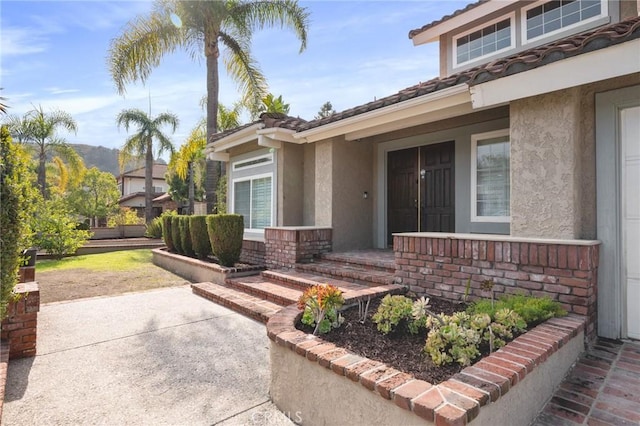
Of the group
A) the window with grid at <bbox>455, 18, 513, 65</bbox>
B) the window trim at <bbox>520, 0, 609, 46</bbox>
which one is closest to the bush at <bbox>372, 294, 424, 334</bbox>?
the window trim at <bbox>520, 0, 609, 46</bbox>

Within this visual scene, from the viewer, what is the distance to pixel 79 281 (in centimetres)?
955

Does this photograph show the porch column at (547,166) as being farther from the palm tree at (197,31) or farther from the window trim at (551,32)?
the palm tree at (197,31)

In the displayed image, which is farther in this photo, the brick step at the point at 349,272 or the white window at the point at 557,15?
the white window at the point at 557,15

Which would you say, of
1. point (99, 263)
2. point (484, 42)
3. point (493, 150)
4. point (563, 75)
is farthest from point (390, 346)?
point (99, 263)

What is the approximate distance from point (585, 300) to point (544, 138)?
2.25m

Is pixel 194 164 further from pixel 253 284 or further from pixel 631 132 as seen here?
pixel 631 132

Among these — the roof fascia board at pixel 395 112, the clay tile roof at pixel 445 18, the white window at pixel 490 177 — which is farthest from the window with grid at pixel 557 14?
the roof fascia board at pixel 395 112

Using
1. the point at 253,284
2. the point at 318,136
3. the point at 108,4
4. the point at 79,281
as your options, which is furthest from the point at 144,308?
the point at 108,4

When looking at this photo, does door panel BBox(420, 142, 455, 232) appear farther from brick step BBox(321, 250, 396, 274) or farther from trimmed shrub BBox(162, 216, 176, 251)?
trimmed shrub BBox(162, 216, 176, 251)

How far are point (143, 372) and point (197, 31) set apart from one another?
13.6 m

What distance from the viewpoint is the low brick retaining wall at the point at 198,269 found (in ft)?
28.9

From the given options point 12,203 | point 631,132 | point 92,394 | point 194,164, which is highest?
point 194,164

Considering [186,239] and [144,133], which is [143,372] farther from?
[144,133]

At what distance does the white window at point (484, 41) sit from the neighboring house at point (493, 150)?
0.03m
